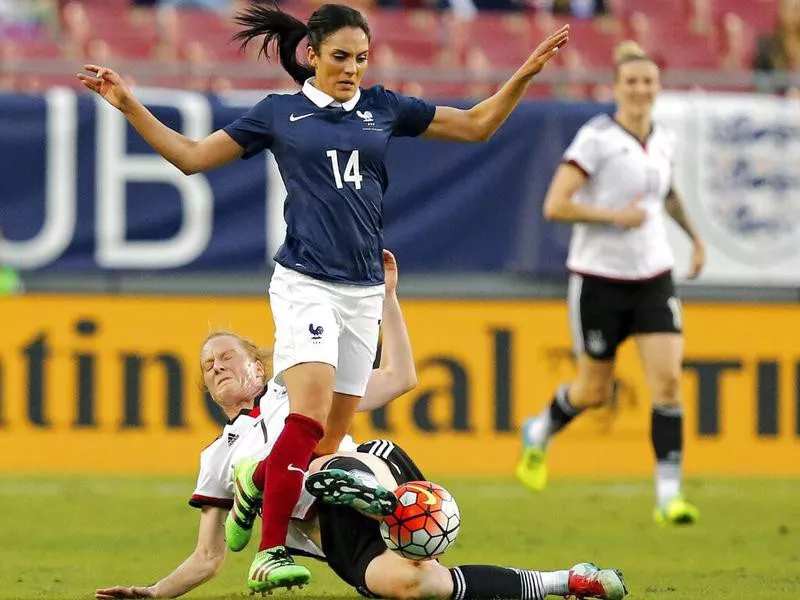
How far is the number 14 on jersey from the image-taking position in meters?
6.37

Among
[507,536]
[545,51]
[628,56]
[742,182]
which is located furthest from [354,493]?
[742,182]

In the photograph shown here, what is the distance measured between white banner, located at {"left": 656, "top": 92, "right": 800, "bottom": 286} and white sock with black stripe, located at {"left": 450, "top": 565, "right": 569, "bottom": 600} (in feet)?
23.4

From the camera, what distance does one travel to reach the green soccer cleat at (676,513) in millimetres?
8742

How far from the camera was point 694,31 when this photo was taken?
16.1 m

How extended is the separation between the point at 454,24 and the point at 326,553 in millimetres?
9745

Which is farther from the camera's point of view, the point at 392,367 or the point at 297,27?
the point at 392,367

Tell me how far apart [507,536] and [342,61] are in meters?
3.44

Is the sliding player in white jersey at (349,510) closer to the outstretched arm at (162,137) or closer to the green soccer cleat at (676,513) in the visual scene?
the outstretched arm at (162,137)

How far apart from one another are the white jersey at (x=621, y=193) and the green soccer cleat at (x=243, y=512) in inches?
152

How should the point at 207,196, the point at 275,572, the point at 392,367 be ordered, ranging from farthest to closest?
the point at 207,196 < the point at 392,367 < the point at 275,572

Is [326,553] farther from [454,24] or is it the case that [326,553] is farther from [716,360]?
[454,24]

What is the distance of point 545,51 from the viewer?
6.40 m

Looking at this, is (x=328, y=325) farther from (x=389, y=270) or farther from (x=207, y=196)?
(x=207, y=196)

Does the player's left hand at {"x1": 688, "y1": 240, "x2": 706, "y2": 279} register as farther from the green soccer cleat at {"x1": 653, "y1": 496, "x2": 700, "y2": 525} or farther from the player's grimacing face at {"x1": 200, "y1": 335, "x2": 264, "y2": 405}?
the player's grimacing face at {"x1": 200, "y1": 335, "x2": 264, "y2": 405}
